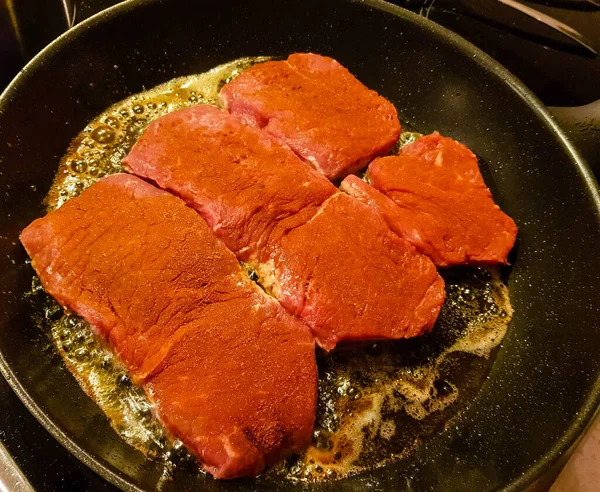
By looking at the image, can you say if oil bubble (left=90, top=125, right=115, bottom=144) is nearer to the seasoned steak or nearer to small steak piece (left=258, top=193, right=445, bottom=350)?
the seasoned steak

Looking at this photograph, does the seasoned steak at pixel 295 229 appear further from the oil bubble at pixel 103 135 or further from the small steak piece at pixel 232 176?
the oil bubble at pixel 103 135

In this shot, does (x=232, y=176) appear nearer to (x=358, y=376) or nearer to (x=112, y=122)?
(x=112, y=122)

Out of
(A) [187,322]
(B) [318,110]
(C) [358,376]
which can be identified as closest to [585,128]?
(B) [318,110]

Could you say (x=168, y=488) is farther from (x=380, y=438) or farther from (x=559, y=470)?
(x=559, y=470)

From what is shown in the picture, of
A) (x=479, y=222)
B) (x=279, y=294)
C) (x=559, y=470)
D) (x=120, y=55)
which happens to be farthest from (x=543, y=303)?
(x=120, y=55)

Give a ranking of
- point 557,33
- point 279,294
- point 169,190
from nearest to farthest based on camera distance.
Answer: point 279,294 < point 169,190 < point 557,33

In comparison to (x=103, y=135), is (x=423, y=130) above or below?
below
